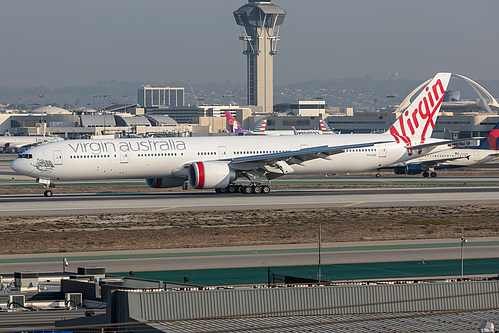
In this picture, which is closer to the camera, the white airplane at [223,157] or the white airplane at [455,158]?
the white airplane at [223,157]

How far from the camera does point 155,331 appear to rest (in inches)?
678

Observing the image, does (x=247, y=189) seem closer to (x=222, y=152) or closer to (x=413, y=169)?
(x=222, y=152)

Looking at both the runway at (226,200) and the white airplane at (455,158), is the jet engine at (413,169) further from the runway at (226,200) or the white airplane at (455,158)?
the runway at (226,200)

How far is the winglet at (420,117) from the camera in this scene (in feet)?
224

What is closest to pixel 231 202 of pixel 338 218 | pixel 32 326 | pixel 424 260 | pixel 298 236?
pixel 338 218

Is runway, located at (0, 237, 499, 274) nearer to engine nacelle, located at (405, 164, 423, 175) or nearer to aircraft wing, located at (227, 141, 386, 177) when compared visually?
aircraft wing, located at (227, 141, 386, 177)

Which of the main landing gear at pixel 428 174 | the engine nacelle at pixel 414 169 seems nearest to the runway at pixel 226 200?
the main landing gear at pixel 428 174

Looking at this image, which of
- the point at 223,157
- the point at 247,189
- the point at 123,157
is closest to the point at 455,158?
the point at 247,189

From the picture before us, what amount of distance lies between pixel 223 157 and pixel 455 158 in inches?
1655

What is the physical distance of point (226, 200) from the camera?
→ 2323 inches

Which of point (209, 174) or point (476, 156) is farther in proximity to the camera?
point (476, 156)

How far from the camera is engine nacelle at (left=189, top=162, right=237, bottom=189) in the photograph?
A: 5903 cm

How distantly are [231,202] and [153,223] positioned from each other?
11.4 meters

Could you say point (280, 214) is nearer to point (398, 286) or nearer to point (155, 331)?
point (398, 286)
